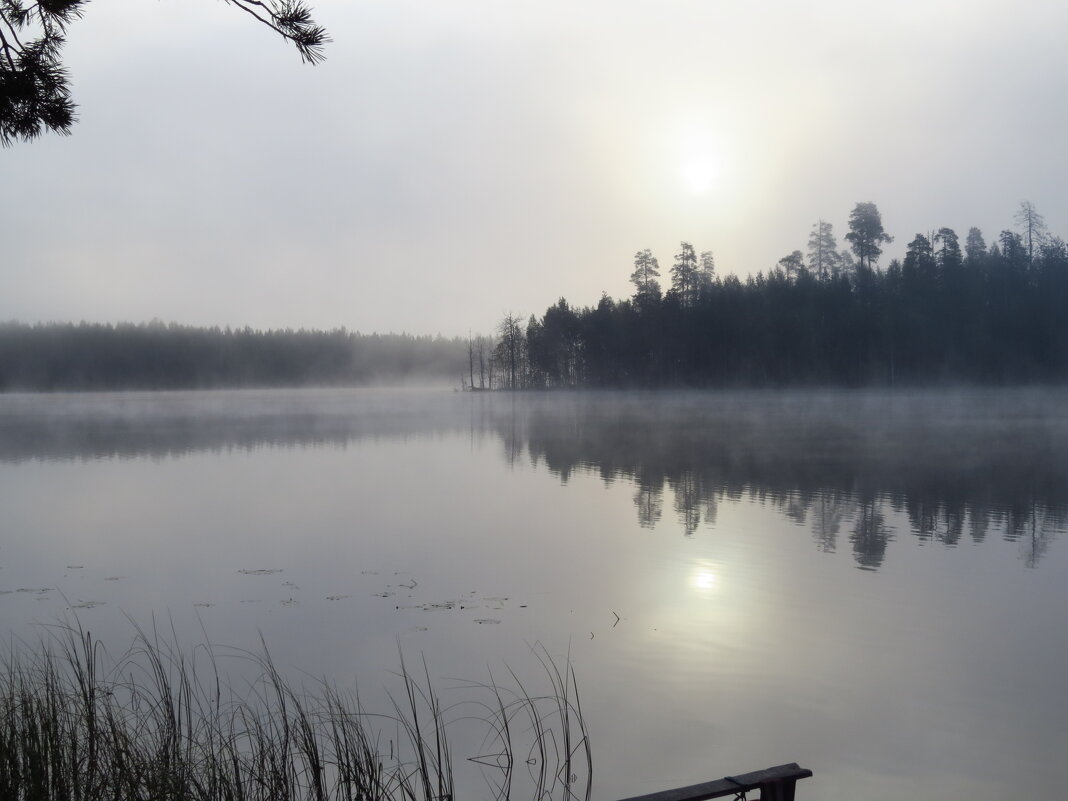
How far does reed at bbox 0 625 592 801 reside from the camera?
401 cm

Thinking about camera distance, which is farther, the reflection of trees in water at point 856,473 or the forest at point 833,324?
the forest at point 833,324

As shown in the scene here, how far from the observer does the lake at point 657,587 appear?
6.09 meters

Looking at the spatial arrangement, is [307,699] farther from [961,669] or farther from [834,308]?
[834,308]

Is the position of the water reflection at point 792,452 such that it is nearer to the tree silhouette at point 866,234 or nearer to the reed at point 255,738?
the reed at point 255,738

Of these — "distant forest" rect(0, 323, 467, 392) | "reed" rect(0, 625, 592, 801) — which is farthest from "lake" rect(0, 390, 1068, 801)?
"distant forest" rect(0, 323, 467, 392)

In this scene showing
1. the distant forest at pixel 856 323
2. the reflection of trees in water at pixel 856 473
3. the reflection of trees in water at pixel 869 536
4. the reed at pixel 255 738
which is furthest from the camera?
the distant forest at pixel 856 323

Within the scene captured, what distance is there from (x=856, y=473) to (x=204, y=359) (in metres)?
157

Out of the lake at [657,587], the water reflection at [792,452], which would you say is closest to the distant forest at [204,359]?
the water reflection at [792,452]

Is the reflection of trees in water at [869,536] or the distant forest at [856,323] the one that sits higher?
the distant forest at [856,323]

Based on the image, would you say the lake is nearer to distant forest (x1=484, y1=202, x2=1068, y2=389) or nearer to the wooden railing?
the wooden railing

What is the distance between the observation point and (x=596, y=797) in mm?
5203

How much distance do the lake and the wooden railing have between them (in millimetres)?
2006

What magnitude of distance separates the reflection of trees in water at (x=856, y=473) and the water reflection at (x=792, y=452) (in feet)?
0.16

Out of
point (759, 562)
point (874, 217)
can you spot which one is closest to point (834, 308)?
point (874, 217)
